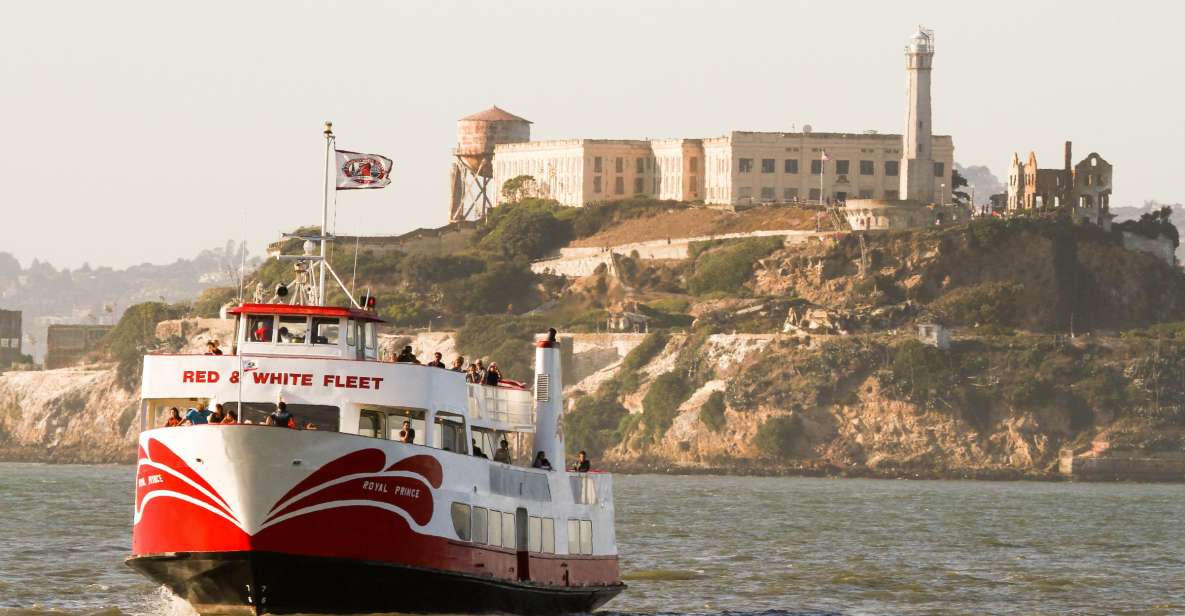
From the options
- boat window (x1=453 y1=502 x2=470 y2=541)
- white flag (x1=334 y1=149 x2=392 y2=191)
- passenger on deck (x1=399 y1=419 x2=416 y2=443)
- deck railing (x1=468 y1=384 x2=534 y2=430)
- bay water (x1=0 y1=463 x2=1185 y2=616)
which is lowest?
bay water (x1=0 y1=463 x2=1185 y2=616)

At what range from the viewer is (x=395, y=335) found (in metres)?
188

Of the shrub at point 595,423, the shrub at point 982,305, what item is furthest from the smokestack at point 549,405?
the shrub at point 982,305

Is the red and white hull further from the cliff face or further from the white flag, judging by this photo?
the cliff face

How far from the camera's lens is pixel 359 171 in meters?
49.2

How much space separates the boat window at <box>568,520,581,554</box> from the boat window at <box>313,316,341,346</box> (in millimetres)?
8309

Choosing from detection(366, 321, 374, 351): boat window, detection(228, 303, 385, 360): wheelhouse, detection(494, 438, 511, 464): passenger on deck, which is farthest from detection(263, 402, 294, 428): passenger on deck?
detection(494, 438, 511, 464): passenger on deck

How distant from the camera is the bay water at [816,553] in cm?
5925

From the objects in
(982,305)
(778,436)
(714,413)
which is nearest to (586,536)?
(778,436)

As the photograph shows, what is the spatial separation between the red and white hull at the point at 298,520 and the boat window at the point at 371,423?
1.31 meters

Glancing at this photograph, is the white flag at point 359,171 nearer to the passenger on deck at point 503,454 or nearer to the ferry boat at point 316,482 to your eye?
the ferry boat at point 316,482

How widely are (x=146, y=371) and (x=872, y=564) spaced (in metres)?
34.1

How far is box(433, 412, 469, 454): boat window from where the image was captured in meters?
46.0

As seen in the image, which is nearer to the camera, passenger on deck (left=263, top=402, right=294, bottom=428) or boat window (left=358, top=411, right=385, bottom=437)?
passenger on deck (left=263, top=402, right=294, bottom=428)

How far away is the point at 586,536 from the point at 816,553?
27.3m
